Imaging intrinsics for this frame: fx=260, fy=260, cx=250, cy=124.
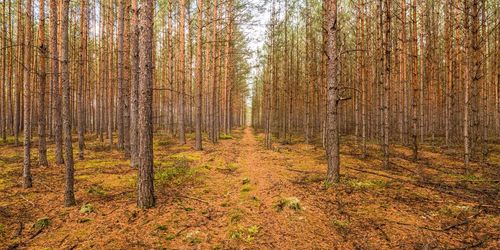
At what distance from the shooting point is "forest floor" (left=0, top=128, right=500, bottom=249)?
4.09 m

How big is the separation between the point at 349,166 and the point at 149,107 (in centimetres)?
719

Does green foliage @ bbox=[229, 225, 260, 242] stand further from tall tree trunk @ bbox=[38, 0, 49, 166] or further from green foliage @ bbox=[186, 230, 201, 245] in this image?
tall tree trunk @ bbox=[38, 0, 49, 166]

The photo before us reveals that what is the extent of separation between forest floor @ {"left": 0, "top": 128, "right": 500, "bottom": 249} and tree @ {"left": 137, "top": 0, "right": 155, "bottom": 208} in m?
0.45

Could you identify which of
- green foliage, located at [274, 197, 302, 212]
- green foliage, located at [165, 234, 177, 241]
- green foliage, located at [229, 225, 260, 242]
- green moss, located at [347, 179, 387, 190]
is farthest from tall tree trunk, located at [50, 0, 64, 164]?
green moss, located at [347, 179, 387, 190]

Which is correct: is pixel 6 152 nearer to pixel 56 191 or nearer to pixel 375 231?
pixel 56 191

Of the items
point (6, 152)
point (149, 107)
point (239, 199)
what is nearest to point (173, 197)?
point (239, 199)

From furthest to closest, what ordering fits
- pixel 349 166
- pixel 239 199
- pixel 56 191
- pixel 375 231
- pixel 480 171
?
pixel 349 166 → pixel 480 171 → pixel 56 191 → pixel 239 199 → pixel 375 231

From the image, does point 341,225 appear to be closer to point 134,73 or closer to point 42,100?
point 134,73

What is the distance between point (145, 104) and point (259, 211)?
3.15m

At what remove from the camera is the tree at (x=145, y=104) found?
5172 mm

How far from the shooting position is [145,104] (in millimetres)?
5211

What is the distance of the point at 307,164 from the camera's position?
10.1 m

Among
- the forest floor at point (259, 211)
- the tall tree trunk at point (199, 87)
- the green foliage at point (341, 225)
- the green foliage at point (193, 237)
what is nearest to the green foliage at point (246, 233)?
the forest floor at point (259, 211)

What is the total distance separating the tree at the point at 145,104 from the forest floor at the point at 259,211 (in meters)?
0.45
